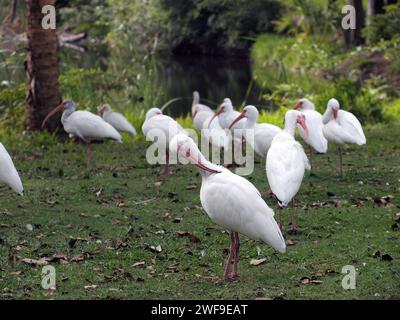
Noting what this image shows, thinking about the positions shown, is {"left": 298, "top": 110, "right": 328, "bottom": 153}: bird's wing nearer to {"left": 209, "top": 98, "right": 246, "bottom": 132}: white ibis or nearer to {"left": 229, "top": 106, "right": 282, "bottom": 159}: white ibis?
{"left": 229, "top": 106, "right": 282, "bottom": 159}: white ibis

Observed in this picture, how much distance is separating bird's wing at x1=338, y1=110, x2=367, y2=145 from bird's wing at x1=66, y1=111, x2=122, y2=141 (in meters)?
3.66

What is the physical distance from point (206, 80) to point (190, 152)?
996 inches

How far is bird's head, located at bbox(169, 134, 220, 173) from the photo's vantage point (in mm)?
6949

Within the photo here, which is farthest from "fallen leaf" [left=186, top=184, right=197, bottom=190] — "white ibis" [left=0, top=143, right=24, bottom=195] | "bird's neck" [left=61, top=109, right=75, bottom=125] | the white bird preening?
"bird's neck" [left=61, top=109, right=75, bottom=125]

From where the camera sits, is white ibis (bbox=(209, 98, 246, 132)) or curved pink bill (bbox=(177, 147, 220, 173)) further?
white ibis (bbox=(209, 98, 246, 132))

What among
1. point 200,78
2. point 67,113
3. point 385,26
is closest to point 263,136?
point 67,113

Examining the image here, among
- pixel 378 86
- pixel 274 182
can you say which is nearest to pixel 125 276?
pixel 274 182

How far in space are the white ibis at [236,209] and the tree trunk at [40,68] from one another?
7.93m

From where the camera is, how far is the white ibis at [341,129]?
36.0 feet

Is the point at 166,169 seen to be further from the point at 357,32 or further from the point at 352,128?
the point at 357,32

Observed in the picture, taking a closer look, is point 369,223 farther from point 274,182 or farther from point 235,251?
point 235,251

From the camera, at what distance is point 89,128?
12.8 metres
